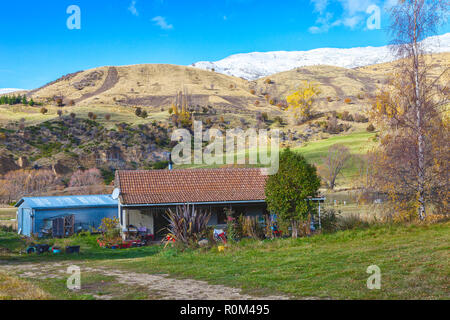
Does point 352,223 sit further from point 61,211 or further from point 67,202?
point 67,202

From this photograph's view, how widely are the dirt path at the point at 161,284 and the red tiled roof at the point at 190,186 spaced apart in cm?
849

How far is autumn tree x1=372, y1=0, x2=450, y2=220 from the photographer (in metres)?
15.6

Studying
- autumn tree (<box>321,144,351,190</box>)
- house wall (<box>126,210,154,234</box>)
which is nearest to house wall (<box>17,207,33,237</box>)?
house wall (<box>126,210,154,234</box>)

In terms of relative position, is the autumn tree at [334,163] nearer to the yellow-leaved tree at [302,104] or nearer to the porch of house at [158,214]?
the porch of house at [158,214]

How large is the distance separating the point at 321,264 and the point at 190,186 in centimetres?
1433

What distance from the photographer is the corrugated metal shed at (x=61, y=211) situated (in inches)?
995

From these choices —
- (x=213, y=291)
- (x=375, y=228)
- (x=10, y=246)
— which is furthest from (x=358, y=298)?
(x=10, y=246)

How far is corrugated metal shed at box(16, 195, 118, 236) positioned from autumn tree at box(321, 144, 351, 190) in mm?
24782

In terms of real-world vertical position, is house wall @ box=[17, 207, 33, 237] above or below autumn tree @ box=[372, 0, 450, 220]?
below

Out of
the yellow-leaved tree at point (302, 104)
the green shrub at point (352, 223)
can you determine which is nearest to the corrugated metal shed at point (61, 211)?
the green shrub at point (352, 223)

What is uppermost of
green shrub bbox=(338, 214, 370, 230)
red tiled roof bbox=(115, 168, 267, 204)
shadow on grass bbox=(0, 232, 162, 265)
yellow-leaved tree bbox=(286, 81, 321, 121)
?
yellow-leaved tree bbox=(286, 81, 321, 121)

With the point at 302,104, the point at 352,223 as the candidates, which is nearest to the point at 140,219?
the point at 352,223

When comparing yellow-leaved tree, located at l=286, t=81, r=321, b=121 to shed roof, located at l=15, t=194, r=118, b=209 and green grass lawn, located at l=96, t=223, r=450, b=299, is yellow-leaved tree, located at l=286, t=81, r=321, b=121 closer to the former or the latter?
shed roof, located at l=15, t=194, r=118, b=209

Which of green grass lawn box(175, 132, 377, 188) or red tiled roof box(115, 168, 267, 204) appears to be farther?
green grass lawn box(175, 132, 377, 188)
